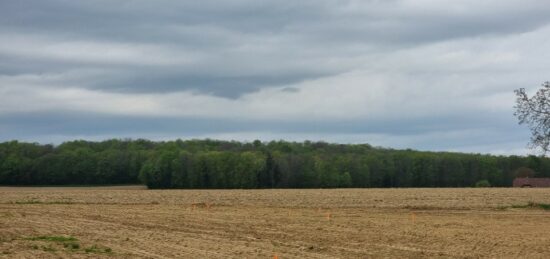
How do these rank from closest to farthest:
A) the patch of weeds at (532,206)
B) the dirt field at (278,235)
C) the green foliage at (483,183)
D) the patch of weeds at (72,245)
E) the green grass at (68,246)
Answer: the green grass at (68,246) → the patch of weeds at (72,245) → the dirt field at (278,235) → the patch of weeds at (532,206) → the green foliage at (483,183)

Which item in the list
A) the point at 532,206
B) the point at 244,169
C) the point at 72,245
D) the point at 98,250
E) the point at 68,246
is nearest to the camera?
the point at 98,250

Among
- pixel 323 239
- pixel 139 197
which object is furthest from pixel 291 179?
pixel 323 239

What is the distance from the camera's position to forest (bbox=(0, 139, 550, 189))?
106 metres

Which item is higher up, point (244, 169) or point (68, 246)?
point (244, 169)

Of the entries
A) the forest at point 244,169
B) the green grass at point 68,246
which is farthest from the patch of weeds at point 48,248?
the forest at point 244,169

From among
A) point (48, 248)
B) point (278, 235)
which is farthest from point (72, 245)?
point (278, 235)

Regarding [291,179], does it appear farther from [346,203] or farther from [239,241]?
[239,241]

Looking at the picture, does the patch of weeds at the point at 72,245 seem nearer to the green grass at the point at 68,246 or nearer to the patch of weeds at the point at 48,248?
the green grass at the point at 68,246

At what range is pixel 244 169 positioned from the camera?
105m

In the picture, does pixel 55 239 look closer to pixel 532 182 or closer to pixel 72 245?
pixel 72 245

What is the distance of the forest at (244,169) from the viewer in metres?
106


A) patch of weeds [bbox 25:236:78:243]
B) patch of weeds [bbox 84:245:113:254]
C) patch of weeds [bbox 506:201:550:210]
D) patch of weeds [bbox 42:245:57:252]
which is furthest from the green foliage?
patch of weeds [bbox 42:245:57:252]

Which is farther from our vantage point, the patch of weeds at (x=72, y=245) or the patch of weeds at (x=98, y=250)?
the patch of weeds at (x=72, y=245)

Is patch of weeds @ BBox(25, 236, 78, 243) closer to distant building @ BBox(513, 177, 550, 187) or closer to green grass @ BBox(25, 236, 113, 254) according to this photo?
green grass @ BBox(25, 236, 113, 254)
